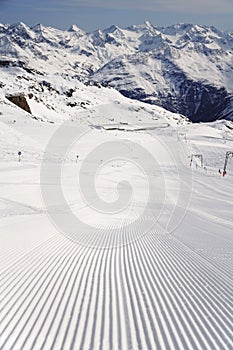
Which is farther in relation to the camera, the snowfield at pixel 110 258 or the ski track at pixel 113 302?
the snowfield at pixel 110 258

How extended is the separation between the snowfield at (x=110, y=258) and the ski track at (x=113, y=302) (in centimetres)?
3

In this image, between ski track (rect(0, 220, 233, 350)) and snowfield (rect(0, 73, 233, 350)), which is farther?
snowfield (rect(0, 73, 233, 350))

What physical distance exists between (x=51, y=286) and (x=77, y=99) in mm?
127602

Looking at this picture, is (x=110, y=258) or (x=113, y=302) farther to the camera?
(x=110, y=258)

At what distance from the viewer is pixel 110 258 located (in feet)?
42.4

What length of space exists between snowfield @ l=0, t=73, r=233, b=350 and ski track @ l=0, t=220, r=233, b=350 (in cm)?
3

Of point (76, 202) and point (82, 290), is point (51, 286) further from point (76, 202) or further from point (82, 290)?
point (76, 202)

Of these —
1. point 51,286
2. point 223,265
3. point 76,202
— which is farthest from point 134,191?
point 51,286

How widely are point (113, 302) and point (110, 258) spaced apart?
4253 mm

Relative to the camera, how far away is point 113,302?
8680mm

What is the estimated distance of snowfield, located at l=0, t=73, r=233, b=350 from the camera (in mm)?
7281

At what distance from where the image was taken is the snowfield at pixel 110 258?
7.28 metres

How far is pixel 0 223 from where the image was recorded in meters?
16.8

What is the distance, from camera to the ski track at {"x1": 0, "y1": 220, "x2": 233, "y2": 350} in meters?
6.95
